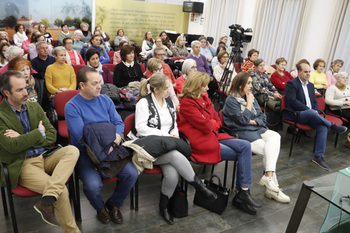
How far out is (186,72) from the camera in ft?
13.4

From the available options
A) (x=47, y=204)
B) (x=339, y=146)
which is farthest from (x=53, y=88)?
(x=339, y=146)

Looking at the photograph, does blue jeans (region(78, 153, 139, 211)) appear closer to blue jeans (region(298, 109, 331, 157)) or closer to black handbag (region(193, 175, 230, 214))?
black handbag (region(193, 175, 230, 214))

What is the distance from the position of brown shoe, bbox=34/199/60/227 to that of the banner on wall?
8.42 m

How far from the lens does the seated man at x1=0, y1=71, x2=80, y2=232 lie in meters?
1.89

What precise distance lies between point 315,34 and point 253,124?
15.7 feet

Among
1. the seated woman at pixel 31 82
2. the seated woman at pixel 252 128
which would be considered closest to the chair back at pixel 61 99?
the seated woman at pixel 31 82

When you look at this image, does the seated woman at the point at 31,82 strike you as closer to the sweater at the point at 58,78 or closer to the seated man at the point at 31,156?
the sweater at the point at 58,78

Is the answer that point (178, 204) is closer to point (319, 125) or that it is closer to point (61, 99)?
point (61, 99)

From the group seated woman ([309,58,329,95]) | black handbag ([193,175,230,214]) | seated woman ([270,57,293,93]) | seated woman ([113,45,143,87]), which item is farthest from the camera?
seated woman ([309,58,329,95])

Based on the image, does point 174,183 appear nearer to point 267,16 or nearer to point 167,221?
point 167,221

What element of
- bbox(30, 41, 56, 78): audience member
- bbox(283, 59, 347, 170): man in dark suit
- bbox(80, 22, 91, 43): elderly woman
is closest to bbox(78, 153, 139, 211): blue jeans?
bbox(30, 41, 56, 78): audience member

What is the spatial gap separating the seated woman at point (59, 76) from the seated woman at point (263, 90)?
2.99m

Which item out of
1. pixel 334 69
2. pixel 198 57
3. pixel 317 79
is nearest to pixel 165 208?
pixel 198 57

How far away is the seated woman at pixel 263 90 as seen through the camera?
4.58m
